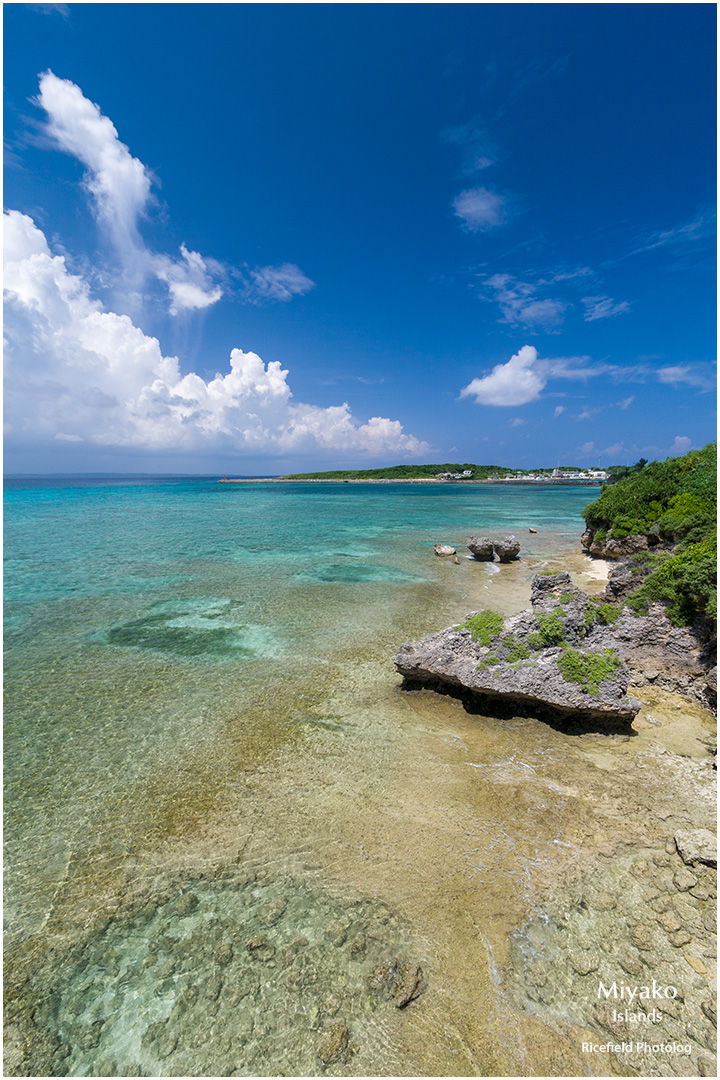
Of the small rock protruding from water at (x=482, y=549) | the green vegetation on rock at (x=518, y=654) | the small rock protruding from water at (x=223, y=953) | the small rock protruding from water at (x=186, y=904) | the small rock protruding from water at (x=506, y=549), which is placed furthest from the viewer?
the small rock protruding from water at (x=482, y=549)

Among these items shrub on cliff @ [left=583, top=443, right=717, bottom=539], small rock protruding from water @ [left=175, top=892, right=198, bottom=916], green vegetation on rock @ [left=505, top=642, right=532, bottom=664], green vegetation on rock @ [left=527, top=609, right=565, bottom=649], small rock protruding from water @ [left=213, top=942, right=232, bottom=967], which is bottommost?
small rock protruding from water @ [left=213, top=942, right=232, bottom=967]

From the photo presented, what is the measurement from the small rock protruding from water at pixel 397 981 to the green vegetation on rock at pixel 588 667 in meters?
6.64

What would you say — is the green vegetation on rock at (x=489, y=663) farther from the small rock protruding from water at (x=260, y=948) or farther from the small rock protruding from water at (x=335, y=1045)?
the small rock protruding from water at (x=335, y=1045)

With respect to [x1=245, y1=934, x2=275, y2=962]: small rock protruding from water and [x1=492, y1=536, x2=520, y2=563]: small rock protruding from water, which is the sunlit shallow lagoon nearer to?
[x1=245, y1=934, x2=275, y2=962]: small rock protruding from water

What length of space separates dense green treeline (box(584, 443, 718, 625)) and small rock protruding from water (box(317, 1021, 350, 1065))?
1114cm

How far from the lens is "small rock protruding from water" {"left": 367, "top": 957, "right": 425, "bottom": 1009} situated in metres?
4.96

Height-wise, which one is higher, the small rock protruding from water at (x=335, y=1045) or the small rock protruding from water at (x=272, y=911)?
the small rock protruding from water at (x=272, y=911)

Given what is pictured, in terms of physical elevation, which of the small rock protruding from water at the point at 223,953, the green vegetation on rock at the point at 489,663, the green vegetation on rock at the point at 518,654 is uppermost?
the green vegetation on rock at the point at 518,654

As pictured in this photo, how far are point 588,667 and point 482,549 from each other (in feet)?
67.4

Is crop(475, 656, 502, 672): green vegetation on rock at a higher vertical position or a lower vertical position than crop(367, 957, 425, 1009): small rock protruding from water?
higher

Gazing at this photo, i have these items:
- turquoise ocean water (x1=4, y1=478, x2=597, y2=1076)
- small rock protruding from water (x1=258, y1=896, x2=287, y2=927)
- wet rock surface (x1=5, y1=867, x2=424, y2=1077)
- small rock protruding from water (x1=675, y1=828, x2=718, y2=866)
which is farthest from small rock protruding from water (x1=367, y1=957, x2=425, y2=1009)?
small rock protruding from water (x1=675, y1=828, x2=718, y2=866)

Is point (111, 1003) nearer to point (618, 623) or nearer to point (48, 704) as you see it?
point (48, 704)

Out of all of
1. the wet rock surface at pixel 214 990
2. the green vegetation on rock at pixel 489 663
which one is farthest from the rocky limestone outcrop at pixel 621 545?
the wet rock surface at pixel 214 990

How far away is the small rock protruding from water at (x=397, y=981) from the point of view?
4961 millimetres
